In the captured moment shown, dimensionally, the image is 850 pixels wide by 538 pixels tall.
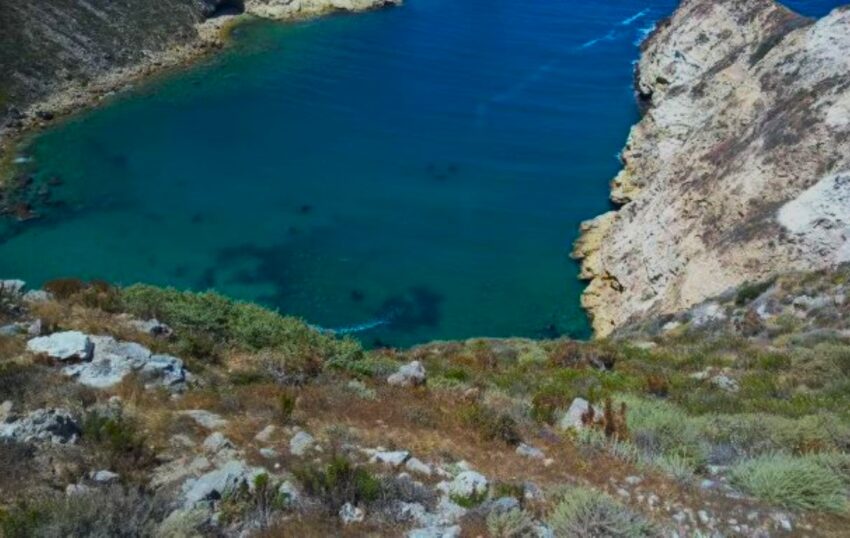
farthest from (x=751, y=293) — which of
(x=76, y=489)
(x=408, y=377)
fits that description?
(x=76, y=489)

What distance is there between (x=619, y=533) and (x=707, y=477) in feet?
9.66

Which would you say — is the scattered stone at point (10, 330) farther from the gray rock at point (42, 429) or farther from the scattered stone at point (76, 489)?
the scattered stone at point (76, 489)

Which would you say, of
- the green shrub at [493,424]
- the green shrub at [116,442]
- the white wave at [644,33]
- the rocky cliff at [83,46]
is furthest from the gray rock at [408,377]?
the white wave at [644,33]

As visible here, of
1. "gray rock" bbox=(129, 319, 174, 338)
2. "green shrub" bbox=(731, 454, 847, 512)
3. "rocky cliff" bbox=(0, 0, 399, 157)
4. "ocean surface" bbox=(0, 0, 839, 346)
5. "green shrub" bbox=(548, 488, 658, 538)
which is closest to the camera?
"green shrub" bbox=(548, 488, 658, 538)

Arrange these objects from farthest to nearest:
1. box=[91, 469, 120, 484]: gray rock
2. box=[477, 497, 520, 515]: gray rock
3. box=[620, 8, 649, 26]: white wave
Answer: box=[620, 8, 649, 26]: white wave
box=[91, 469, 120, 484]: gray rock
box=[477, 497, 520, 515]: gray rock

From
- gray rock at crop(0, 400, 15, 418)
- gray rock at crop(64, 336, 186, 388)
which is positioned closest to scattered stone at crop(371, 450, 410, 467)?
gray rock at crop(64, 336, 186, 388)

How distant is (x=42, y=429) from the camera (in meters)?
10.1

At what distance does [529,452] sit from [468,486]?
74.4 inches

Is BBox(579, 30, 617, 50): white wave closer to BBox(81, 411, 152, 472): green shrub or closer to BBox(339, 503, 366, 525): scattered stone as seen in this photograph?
BBox(81, 411, 152, 472): green shrub

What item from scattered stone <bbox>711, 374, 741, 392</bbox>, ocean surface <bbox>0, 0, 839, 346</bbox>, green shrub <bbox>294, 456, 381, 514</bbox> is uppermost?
green shrub <bbox>294, 456, 381, 514</bbox>

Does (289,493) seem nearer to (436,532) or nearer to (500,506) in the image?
(436,532)

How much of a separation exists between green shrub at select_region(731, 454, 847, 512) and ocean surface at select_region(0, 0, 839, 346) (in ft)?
Answer: 89.8

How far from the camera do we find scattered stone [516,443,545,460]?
11.3m

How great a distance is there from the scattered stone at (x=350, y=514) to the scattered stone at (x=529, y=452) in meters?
3.03
